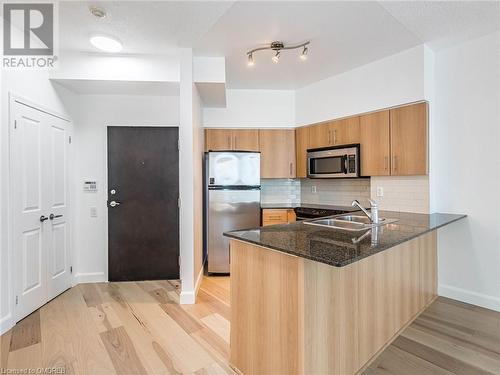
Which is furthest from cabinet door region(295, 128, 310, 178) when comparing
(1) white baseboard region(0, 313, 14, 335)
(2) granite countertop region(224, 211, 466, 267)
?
(1) white baseboard region(0, 313, 14, 335)

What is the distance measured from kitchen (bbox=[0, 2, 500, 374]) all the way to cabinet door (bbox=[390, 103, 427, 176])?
17mm

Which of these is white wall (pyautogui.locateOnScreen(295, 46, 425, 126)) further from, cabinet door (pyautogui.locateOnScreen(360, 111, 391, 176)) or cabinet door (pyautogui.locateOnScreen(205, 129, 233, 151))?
cabinet door (pyautogui.locateOnScreen(205, 129, 233, 151))

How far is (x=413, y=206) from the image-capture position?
10.2 feet

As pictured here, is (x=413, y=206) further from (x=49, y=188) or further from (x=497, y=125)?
(x=49, y=188)

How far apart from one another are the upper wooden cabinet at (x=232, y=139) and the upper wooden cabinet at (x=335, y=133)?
0.89 metres

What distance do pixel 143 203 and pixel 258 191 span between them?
1.56m

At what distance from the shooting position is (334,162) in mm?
3803

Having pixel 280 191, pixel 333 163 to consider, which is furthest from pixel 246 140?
pixel 333 163

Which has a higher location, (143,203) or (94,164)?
(94,164)

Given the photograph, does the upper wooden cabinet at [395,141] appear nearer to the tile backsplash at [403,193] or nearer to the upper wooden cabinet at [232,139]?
the tile backsplash at [403,193]

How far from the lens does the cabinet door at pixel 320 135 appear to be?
12.7 feet

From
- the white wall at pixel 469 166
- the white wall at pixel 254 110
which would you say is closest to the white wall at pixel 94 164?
the white wall at pixel 254 110

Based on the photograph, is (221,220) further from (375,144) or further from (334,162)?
(375,144)

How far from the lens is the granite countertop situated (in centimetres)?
136
